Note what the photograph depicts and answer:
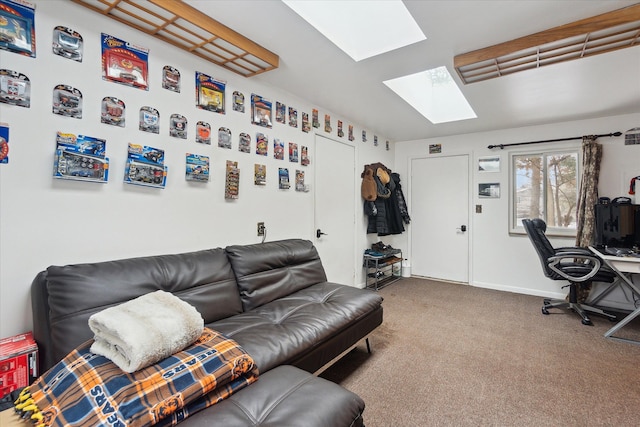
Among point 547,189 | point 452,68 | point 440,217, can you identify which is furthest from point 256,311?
point 547,189

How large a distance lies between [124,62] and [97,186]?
766 millimetres

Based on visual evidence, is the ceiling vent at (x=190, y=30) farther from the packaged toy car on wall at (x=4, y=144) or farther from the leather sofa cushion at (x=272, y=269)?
the leather sofa cushion at (x=272, y=269)

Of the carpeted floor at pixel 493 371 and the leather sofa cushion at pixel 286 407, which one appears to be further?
the carpeted floor at pixel 493 371

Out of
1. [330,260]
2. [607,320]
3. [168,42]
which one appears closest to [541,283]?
[607,320]

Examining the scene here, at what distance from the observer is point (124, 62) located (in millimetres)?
1730

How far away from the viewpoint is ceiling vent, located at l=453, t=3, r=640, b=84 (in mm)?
1669

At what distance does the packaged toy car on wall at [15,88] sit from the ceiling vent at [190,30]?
0.52 meters

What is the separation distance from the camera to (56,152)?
1.48 metres

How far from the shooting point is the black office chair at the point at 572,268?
298cm

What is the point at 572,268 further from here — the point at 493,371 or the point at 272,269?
the point at 272,269

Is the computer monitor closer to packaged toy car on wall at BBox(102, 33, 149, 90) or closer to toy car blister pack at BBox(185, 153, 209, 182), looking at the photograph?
toy car blister pack at BBox(185, 153, 209, 182)

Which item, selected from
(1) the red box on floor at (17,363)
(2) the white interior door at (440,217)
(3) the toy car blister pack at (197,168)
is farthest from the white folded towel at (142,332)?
(2) the white interior door at (440,217)

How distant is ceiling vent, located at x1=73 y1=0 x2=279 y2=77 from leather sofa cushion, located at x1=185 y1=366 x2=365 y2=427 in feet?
6.36

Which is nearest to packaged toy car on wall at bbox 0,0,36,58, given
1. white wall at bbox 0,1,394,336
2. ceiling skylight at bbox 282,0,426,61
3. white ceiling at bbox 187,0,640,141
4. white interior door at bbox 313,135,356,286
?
white wall at bbox 0,1,394,336
